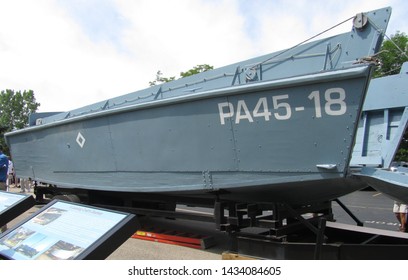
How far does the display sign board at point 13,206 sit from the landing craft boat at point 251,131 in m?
1.87

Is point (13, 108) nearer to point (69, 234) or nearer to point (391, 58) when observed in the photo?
point (391, 58)

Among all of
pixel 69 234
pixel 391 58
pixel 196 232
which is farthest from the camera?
pixel 391 58

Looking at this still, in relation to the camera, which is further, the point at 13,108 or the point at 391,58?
the point at 13,108

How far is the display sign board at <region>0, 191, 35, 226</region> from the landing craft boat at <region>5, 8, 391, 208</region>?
1.87m

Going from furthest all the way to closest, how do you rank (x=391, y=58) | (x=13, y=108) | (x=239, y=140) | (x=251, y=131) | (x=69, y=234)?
(x=13, y=108) < (x=391, y=58) < (x=239, y=140) < (x=251, y=131) < (x=69, y=234)

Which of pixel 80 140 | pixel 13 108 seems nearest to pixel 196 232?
pixel 80 140

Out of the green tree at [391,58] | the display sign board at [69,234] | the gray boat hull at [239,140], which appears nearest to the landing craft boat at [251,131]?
the gray boat hull at [239,140]

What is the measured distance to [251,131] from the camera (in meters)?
4.37

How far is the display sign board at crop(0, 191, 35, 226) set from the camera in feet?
12.2

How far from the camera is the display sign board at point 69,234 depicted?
8.43 ft

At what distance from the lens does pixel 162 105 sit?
5.12 metres

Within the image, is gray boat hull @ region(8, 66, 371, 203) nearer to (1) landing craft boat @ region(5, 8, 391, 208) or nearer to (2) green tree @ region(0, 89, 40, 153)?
(1) landing craft boat @ region(5, 8, 391, 208)

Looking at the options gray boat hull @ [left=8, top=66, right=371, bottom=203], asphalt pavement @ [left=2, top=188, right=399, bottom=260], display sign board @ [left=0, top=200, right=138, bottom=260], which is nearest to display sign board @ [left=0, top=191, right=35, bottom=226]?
display sign board @ [left=0, top=200, right=138, bottom=260]

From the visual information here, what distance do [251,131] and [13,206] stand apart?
262 centimetres
